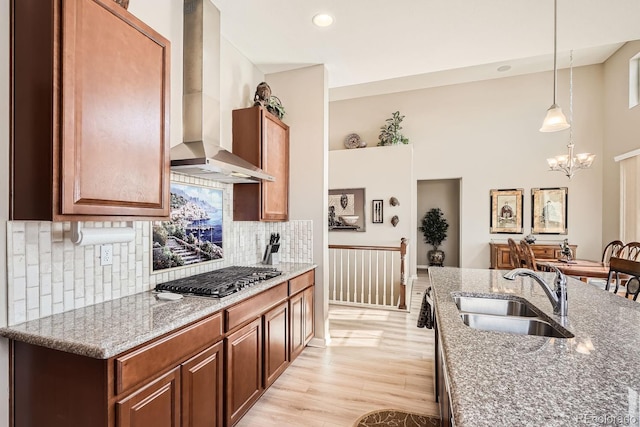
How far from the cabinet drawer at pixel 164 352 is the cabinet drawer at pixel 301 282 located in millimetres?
997

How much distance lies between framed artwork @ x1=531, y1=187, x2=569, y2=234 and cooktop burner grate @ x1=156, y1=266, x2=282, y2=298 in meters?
6.29

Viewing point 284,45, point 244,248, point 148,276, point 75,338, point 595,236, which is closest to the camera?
point 75,338

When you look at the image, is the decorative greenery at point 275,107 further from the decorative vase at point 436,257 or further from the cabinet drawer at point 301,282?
the decorative vase at point 436,257

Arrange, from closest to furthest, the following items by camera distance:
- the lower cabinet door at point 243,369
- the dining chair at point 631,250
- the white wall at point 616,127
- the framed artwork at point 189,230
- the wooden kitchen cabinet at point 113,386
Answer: the wooden kitchen cabinet at point 113,386 → the lower cabinet door at point 243,369 → the framed artwork at point 189,230 → the dining chair at point 631,250 → the white wall at point 616,127

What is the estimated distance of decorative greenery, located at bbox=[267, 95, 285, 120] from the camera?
317 cm

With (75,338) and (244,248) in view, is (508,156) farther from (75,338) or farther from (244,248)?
(75,338)

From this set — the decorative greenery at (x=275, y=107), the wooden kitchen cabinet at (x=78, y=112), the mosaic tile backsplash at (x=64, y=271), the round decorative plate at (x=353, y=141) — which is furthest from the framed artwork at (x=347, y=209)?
the wooden kitchen cabinet at (x=78, y=112)

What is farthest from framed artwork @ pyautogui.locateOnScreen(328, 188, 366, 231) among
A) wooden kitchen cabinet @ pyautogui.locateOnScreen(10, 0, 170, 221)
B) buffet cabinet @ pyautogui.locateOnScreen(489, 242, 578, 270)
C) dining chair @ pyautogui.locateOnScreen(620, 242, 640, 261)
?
wooden kitchen cabinet @ pyautogui.locateOnScreen(10, 0, 170, 221)

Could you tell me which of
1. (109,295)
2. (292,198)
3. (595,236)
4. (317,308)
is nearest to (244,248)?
(292,198)

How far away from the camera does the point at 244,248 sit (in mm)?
3090

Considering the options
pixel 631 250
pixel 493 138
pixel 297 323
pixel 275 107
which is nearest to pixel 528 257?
pixel 631 250

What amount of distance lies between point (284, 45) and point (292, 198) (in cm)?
153

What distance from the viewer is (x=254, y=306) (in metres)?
2.12

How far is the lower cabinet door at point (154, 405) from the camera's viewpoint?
120cm
